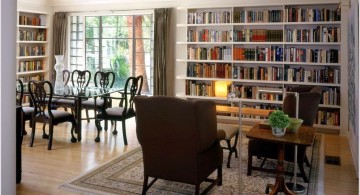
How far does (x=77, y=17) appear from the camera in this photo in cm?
900

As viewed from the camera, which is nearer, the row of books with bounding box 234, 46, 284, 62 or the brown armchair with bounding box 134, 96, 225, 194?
the brown armchair with bounding box 134, 96, 225, 194

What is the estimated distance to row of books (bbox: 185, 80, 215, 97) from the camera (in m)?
7.51

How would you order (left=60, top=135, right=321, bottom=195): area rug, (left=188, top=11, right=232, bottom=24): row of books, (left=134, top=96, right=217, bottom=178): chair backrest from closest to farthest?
(left=134, top=96, right=217, bottom=178): chair backrest → (left=60, top=135, right=321, bottom=195): area rug → (left=188, top=11, right=232, bottom=24): row of books

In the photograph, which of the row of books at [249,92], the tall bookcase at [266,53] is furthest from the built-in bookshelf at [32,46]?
the row of books at [249,92]

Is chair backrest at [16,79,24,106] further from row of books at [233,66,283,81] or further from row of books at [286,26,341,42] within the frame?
A: row of books at [286,26,341,42]

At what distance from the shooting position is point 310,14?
658cm

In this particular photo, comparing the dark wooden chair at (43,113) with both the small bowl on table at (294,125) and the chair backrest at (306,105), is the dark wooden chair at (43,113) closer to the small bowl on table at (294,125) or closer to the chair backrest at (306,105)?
the chair backrest at (306,105)

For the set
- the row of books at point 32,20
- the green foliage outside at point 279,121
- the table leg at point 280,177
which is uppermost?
the row of books at point 32,20

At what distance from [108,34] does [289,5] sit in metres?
4.13

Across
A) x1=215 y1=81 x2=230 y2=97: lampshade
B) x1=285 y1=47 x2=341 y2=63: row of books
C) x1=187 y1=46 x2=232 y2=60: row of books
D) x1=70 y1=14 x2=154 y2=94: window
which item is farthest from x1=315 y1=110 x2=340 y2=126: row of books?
x1=70 y1=14 x2=154 y2=94: window

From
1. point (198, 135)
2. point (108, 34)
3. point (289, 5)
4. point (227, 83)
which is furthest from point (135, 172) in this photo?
point (108, 34)

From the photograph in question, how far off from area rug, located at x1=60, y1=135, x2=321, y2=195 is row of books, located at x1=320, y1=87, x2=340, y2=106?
2093 millimetres

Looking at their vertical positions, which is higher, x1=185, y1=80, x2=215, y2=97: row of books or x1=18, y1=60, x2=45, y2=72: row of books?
x1=18, y1=60, x2=45, y2=72: row of books

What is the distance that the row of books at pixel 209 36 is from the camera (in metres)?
7.29
